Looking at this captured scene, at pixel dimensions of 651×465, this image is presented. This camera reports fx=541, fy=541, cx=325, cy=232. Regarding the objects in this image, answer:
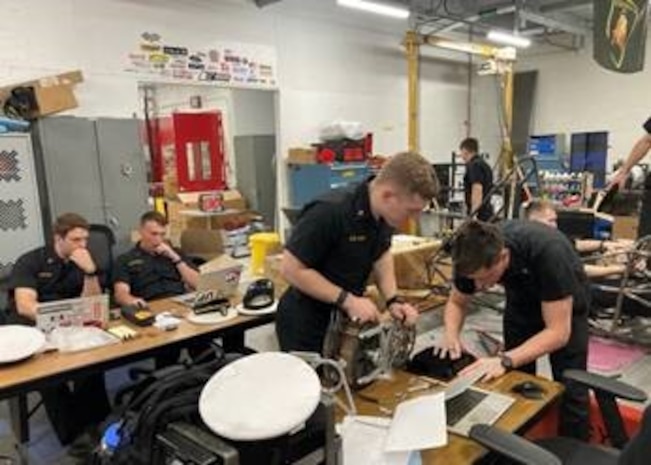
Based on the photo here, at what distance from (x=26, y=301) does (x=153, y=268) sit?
77cm

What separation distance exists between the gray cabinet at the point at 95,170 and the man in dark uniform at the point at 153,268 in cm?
127

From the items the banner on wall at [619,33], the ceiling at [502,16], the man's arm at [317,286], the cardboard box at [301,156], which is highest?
the ceiling at [502,16]

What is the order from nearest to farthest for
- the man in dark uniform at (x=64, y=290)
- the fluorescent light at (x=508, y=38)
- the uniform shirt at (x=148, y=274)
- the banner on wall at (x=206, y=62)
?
the man in dark uniform at (x=64, y=290) → the uniform shirt at (x=148, y=274) → the banner on wall at (x=206, y=62) → the fluorescent light at (x=508, y=38)

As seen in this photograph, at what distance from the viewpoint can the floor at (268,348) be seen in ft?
8.59

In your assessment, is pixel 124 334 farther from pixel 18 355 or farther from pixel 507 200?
pixel 507 200

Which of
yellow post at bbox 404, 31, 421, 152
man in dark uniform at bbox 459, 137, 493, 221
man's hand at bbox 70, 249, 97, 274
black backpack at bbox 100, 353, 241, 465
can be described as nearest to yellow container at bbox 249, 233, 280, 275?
man's hand at bbox 70, 249, 97, 274

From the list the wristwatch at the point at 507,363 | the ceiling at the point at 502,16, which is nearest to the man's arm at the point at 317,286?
the wristwatch at the point at 507,363

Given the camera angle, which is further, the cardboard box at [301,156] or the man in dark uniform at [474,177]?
the cardboard box at [301,156]

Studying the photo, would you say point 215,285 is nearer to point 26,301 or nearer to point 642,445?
point 26,301

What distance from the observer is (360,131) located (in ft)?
22.9

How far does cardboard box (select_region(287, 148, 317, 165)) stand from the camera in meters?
6.64

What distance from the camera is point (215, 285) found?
2816 mm

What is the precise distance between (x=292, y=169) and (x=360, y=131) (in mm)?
1010

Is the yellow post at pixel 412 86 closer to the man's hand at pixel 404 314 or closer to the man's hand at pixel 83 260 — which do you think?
the man's hand at pixel 83 260
